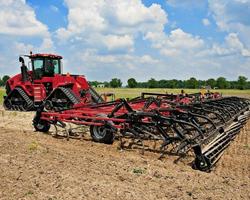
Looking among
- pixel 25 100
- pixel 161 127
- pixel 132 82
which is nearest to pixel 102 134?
pixel 161 127

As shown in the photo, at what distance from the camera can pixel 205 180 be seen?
463 centimetres

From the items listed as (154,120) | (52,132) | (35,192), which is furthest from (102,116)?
(35,192)

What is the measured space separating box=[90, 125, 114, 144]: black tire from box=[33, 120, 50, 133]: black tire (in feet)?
5.50

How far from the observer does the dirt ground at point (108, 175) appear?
4004 mm

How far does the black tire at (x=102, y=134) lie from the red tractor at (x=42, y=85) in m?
6.00

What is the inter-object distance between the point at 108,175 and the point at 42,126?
454 centimetres

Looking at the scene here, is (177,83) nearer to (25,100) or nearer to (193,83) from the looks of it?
(193,83)

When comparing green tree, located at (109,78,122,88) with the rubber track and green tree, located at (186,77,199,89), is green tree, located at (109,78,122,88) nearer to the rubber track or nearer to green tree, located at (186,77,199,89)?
green tree, located at (186,77,199,89)

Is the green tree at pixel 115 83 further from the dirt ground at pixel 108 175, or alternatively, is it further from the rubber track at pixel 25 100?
the dirt ground at pixel 108 175

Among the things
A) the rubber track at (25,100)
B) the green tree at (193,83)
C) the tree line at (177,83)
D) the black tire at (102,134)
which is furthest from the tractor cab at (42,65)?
the tree line at (177,83)

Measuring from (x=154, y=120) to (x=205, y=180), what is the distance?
2.04 m

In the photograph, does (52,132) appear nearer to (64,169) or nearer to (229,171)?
(64,169)

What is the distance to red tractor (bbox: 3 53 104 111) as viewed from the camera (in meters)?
14.0

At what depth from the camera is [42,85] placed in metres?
14.9
